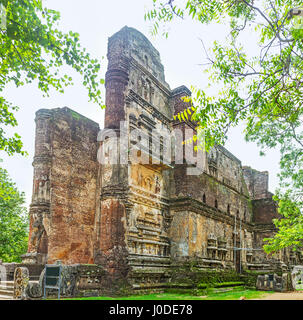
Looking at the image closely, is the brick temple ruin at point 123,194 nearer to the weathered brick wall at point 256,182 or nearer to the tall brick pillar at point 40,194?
the tall brick pillar at point 40,194

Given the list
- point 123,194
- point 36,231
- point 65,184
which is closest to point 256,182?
point 123,194

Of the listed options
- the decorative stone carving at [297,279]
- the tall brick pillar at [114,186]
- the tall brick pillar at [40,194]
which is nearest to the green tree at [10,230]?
the tall brick pillar at [40,194]

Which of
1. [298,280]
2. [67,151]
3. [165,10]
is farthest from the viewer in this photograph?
[298,280]

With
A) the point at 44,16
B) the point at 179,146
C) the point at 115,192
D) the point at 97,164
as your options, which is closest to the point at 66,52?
the point at 44,16

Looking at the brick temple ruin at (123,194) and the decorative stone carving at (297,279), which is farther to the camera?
the decorative stone carving at (297,279)

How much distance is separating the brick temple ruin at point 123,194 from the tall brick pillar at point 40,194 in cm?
3

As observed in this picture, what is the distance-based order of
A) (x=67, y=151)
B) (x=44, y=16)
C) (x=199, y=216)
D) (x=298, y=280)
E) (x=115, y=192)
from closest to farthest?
(x=44, y=16)
(x=115, y=192)
(x=67, y=151)
(x=199, y=216)
(x=298, y=280)

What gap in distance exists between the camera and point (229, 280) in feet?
53.2

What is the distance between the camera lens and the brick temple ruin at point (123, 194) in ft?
38.5

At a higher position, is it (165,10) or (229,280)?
(165,10)

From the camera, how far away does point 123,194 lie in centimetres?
1179

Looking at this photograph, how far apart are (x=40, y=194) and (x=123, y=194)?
3.20 m

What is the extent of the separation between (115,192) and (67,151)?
2723 mm

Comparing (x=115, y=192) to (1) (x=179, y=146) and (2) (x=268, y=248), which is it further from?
(2) (x=268, y=248)
